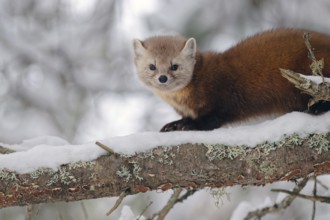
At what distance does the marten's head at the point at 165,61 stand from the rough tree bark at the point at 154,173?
1.55 m

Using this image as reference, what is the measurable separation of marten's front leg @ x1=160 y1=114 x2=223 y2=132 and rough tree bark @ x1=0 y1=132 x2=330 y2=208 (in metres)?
1.22

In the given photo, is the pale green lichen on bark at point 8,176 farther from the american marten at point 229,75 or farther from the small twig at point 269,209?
the small twig at point 269,209

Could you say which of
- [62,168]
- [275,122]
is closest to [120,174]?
[62,168]

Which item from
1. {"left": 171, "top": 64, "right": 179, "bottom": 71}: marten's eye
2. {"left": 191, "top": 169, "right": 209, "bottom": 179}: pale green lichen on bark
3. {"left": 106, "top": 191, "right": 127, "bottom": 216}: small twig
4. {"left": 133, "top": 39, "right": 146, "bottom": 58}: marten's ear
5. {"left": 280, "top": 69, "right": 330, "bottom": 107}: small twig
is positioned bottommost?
{"left": 106, "top": 191, "right": 127, "bottom": 216}: small twig

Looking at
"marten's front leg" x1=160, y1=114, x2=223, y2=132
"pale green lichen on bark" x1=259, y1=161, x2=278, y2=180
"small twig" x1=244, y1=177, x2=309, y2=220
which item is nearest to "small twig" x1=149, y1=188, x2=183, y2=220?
"small twig" x1=244, y1=177, x2=309, y2=220

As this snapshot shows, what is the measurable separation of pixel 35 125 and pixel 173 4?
2630 millimetres

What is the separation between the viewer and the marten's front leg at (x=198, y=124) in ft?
16.8

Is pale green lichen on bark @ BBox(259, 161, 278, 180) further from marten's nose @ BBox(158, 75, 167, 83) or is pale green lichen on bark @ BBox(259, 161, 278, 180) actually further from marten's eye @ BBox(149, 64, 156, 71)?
marten's eye @ BBox(149, 64, 156, 71)

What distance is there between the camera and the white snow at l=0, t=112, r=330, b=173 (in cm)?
385

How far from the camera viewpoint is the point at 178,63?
5.43 meters

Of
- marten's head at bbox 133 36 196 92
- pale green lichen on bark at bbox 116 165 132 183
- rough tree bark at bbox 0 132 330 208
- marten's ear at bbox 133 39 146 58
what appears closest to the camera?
rough tree bark at bbox 0 132 330 208

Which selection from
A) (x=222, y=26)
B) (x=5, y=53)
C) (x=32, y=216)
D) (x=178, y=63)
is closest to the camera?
(x=32, y=216)

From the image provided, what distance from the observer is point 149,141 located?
13.0 ft

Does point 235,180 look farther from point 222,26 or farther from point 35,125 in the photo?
point 35,125
